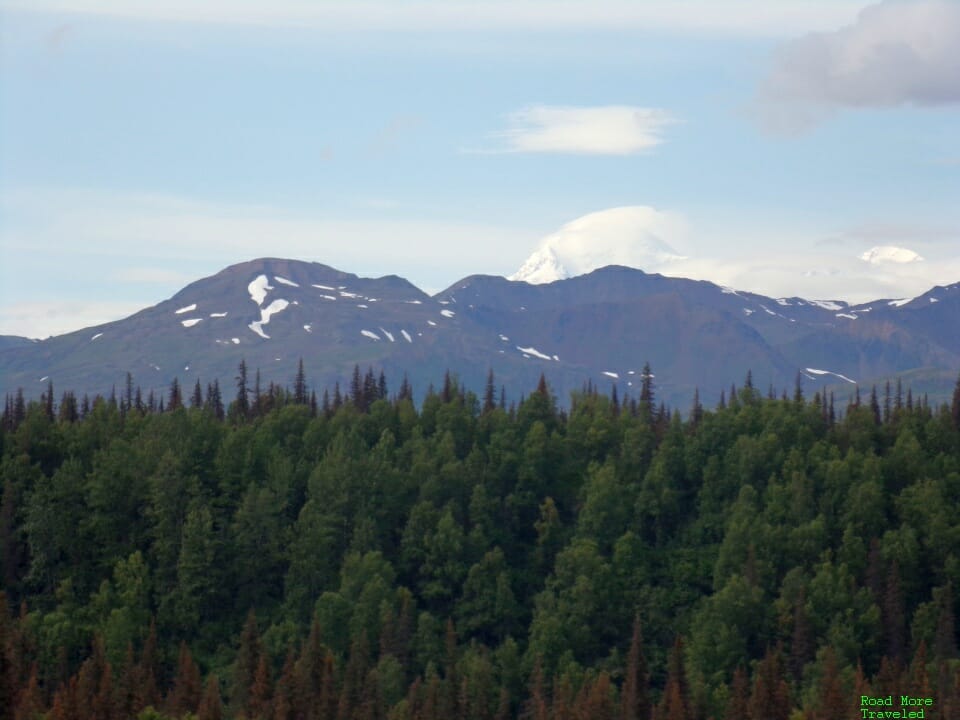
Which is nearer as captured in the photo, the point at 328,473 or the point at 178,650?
the point at 178,650

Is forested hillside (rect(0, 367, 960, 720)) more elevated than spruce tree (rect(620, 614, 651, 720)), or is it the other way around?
forested hillside (rect(0, 367, 960, 720))

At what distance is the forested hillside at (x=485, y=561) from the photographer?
5369 inches

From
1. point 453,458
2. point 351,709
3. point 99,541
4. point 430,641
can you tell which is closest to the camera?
point 351,709

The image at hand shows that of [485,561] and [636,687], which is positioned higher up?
[485,561]

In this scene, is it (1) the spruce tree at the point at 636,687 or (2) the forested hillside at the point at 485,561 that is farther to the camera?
(2) the forested hillside at the point at 485,561

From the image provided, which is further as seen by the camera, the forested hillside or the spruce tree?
the forested hillside

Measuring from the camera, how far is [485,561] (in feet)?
538

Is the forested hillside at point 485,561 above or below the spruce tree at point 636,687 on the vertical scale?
above

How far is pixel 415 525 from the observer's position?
169 m

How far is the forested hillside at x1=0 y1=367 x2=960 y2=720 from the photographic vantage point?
447 ft

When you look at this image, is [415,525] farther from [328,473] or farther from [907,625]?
[907,625]

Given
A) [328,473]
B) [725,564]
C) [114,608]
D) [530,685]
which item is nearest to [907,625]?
[725,564]

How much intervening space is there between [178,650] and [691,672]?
4879 centimetres

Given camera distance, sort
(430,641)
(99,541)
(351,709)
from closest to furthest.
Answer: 1. (351,709)
2. (430,641)
3. (99,541)
